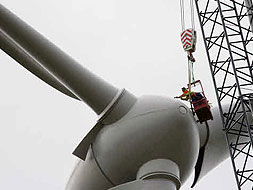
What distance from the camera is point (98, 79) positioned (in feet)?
39.7

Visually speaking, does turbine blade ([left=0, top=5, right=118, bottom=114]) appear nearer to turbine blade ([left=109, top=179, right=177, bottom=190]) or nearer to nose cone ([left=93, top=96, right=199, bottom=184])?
nose cone ([left=93, top=96, right=199, bottom=184])

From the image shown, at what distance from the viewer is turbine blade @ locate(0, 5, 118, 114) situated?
37.8 ft

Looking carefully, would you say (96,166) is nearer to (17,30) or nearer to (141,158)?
(141,158)

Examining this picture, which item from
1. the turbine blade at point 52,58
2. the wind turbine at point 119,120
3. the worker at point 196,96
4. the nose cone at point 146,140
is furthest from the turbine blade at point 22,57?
the worker at point 196,96

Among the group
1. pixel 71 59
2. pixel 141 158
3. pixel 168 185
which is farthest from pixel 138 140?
pixel 71 59

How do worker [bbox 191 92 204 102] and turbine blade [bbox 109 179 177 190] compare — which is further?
worker [bbox 191 92 204 102]

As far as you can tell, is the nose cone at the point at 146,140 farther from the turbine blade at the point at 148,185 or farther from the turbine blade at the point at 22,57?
the turbine blade at the point at 22,57

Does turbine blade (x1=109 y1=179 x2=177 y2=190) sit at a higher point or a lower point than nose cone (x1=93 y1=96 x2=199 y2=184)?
lower

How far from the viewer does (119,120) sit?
12.2m

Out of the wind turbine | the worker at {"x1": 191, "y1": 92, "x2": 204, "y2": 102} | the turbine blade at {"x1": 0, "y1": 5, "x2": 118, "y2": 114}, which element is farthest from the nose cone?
the worker at {"x1": 191, "y1": 92, "x2": 204, "y2": 102}

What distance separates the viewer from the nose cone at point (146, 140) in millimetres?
11727

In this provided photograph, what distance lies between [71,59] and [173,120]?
286 cm

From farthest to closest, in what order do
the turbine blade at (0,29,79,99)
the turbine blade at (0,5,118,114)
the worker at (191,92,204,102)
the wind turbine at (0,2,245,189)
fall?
the worker at (191,92,204,102)
the turbine blade at (0,29,79,99)
the wind turbine at (0,2,245,189)
the turbine blade at (0,5,118,114)

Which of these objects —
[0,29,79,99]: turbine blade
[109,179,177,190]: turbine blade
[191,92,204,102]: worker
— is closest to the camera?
[109,179,177,190]: turbine blade
